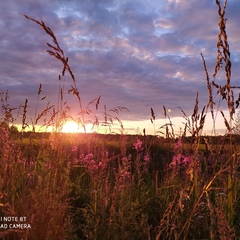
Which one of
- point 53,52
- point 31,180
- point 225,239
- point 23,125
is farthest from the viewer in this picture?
point 23,125

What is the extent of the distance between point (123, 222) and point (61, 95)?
133 cm

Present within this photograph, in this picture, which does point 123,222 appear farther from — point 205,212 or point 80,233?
point 205,212

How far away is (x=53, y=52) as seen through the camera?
2494 millimetres

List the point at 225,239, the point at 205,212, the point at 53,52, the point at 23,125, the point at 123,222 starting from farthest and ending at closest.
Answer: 1. the point at 23,125
2. the point at 205,212
3. the point at 123,222
4. the point at 53,52
5. the point at 225,239

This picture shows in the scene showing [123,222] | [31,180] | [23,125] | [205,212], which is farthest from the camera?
[23,125]

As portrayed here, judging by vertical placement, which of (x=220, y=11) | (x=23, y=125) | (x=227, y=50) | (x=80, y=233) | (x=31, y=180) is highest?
(x=220, y=11)

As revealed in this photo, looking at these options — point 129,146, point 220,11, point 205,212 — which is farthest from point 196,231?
point 129,146

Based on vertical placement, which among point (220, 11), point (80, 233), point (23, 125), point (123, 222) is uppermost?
point (220, 11)

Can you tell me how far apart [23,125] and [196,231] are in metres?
2.70

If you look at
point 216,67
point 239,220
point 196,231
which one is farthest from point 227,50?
point 239,220

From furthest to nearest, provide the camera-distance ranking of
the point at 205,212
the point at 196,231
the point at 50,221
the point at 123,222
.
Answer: the point at 205,212, the point at 196,231, the point at 123,222, the point at 50,221

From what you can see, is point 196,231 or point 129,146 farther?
point 129,146

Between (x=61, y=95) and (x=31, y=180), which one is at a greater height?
(x=61, y=95)

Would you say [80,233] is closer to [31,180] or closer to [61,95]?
[31,180]
